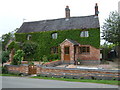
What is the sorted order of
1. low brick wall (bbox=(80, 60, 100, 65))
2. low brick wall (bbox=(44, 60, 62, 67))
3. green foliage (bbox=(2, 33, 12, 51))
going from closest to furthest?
low brick wall (bbox=(44, 60, 62, 67)) < low brick wall (bbox=(80, 60, 100, 65)) < green foliage (bbox=(2, 33, 12, 51))

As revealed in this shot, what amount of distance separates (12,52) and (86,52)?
46.8 ft

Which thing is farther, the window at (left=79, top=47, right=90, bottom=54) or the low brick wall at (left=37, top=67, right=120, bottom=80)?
the window at (left=79, top=47, right=90, bottom=54)

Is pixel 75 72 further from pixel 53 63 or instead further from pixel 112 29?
pixel 112 29

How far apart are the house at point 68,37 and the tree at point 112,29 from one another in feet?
7.31

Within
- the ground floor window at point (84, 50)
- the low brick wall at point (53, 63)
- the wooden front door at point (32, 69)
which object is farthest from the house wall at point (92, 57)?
the wooden front door at point (32, 69)

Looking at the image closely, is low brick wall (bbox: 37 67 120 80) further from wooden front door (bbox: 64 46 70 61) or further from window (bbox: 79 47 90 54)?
window (bbox: 79 47 90 54)

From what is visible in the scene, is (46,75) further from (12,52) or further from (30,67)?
(12,52)

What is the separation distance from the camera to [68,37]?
1039 inches

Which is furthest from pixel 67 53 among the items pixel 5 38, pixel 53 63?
pixel 5 38

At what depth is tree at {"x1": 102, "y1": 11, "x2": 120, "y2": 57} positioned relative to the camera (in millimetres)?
24781

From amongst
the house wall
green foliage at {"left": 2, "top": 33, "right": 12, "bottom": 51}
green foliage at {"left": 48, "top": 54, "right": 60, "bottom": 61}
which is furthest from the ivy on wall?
green foliage at {"left": 2, "top": 33, "right": 12, "bottom": 51}

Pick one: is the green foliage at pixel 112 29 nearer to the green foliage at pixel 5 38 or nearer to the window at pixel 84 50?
the window at pixel 84 50

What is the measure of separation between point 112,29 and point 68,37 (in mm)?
7694

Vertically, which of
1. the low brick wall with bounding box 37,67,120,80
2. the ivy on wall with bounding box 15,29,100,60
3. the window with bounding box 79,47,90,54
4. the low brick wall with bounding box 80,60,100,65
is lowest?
the low brick wall with bounding box 37,67,120,80
